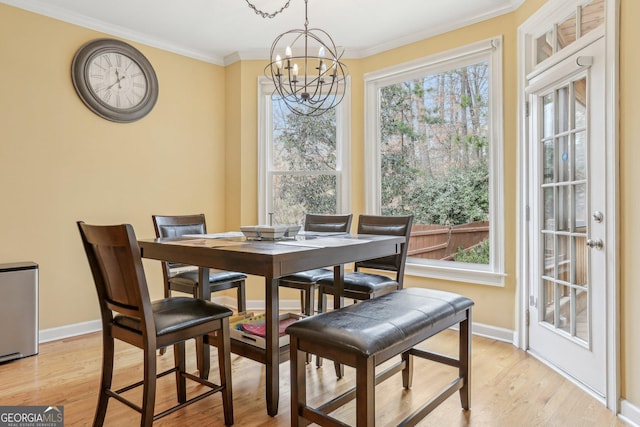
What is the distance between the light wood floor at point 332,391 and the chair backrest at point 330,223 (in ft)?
3.42

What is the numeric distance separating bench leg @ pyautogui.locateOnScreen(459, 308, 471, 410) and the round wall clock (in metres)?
3.29

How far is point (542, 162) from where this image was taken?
2809mm

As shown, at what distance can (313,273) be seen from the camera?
2.95 m

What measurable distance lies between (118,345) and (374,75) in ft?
10.9

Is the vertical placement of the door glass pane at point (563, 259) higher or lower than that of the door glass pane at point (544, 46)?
lower

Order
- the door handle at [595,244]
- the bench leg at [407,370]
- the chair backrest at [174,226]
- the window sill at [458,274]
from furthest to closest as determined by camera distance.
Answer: the window sill at [458,274] → the chair backrest at [174,226] → the bench leg at [407,370] → the door handle at [595,244]

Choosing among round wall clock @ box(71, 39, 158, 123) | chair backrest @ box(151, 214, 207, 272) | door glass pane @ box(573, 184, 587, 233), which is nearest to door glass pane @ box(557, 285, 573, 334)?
door glass pane @ box(573, 184, 587, 233)

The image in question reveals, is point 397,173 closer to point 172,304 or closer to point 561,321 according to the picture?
point 561,321

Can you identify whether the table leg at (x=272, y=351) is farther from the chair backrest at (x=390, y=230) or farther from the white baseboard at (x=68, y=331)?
the white baseboard at (x=68, y=331)

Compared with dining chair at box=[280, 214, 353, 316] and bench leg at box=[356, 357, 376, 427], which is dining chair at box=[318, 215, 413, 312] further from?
bench leg at box=[356, 357, 376, 427]

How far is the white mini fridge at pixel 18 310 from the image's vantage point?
274cm

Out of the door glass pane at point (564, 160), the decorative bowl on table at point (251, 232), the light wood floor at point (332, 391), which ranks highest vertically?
the door glass pane at point (564, 160)

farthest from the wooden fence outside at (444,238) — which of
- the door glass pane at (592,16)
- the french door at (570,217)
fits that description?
the door glass pane at (592,16)

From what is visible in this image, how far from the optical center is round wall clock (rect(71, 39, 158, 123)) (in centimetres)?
334
